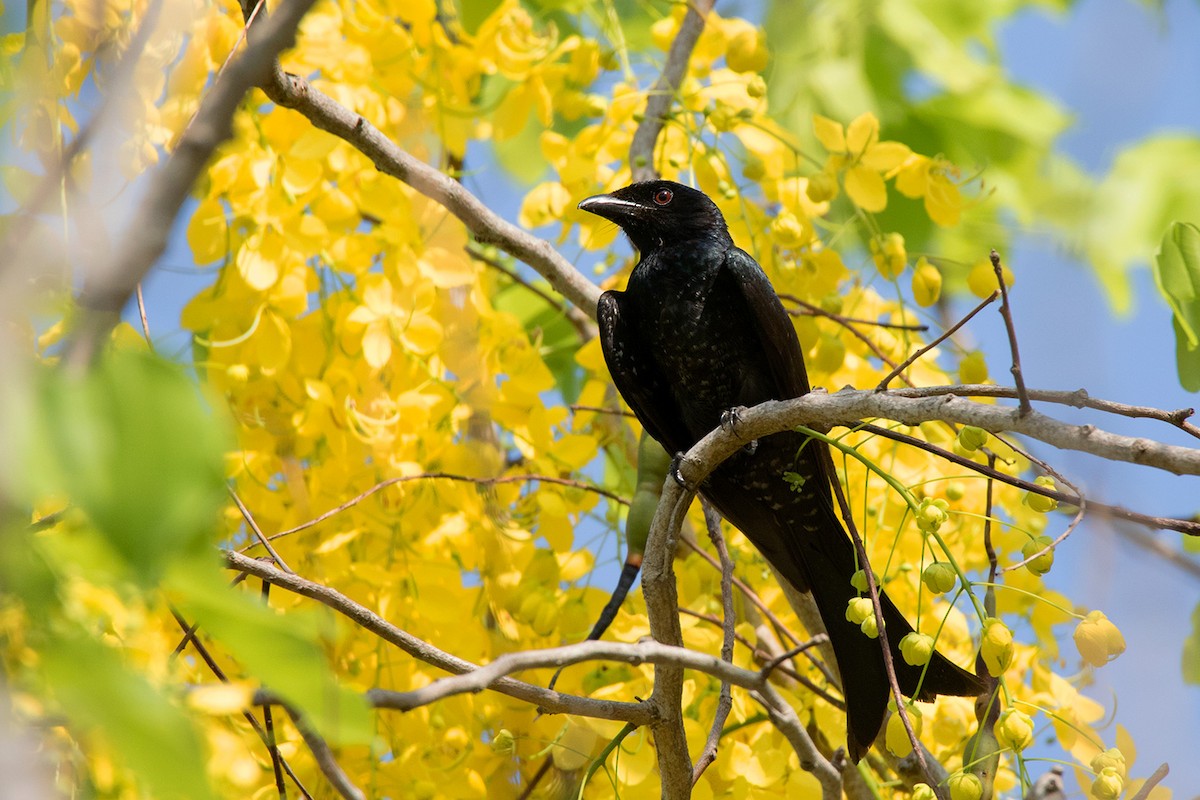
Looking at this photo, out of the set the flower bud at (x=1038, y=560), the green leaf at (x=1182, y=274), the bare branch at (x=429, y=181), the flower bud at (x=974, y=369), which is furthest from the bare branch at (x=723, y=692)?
the green leaf at (x=1182, y=274)

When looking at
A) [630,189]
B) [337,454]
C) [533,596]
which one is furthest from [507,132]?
[533,596]

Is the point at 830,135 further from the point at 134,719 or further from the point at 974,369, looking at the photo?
the point at 134,719

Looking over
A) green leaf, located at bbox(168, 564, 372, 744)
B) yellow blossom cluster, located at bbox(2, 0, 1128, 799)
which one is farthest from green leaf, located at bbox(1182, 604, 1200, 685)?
green leaf, located at bbox(168, 564, 372, 744)

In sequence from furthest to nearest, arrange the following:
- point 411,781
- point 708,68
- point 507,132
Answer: point 708,68 < point 507,132 < point 411,781

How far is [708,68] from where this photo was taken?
3154 mm

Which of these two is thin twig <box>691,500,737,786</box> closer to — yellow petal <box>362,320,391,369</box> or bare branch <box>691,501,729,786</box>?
bare branch <box>691,501,729,786</box>

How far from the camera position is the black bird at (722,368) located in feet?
8.67

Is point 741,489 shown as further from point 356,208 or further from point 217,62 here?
point 217,62

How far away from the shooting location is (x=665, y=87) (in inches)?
116

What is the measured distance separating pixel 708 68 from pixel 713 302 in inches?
26.2

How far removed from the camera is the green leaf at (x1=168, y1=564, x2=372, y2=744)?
0.75 m

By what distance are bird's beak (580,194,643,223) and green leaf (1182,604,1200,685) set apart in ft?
5.23

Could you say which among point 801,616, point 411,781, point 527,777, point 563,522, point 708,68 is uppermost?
point 708,68

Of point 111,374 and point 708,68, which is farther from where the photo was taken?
point 708,68
